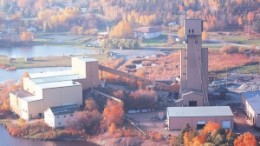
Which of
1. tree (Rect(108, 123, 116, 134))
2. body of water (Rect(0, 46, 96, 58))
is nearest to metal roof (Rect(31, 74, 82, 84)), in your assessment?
tree (Rect(108, 123, 116, 134))

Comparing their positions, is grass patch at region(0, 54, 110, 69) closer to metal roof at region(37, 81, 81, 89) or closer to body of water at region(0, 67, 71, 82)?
body of water at region(0, 67, 71, 82)

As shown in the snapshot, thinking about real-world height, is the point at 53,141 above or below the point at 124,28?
below

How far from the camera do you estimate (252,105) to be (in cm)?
1031

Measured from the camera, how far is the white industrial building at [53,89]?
35.4 ft

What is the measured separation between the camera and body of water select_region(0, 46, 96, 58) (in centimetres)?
1866

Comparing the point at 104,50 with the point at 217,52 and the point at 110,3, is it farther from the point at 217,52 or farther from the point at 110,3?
the point at 110,3

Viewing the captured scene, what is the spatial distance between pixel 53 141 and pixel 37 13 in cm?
1805

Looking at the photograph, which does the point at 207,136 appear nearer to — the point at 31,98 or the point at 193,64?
the point at 193,64

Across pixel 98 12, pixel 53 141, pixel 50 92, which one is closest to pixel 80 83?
pixel 50 92

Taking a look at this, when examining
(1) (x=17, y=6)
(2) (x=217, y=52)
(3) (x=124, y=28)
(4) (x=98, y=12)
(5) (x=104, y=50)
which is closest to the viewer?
(2) (x=217, y=52)

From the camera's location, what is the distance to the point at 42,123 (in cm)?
1041

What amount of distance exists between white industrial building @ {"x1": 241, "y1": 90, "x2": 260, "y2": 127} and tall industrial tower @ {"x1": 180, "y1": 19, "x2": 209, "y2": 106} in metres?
0.74

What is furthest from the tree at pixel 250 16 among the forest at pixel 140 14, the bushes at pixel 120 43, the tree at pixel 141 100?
the tree at pixel 141 100

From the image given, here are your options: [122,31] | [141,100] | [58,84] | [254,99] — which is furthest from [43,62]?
[254,99]
